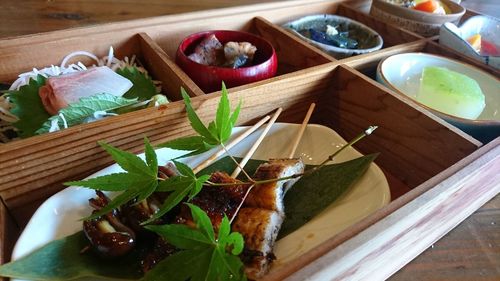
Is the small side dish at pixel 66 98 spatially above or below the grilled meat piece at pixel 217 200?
above

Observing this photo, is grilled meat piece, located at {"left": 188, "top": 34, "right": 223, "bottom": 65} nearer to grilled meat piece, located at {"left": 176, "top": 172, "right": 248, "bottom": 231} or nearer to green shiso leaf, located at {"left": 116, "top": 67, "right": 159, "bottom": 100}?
green shiso leaf, located at {"left": 116, "top": 67, "right": 159, "bottom": 100}

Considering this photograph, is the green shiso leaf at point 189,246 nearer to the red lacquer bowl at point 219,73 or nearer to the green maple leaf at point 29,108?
the red lacquer bowl at point 219,73

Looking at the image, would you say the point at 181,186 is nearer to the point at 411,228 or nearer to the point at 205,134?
the point at 205,134

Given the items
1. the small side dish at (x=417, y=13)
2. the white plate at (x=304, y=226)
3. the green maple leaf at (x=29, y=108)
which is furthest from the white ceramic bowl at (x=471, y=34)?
the green maple leaf at (x=29, y=108)

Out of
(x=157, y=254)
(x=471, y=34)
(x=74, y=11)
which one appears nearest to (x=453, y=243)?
(x=157, y=254)

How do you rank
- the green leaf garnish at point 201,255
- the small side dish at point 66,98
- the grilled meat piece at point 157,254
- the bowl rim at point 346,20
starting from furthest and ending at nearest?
the bowl rim at point 346,20
the small side dish at point 66,98
the grilled meat piece at point 157,254
the green leaf garnish at point 201,255

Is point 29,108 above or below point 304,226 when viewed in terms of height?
above

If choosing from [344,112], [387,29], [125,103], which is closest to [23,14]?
[125,103]
